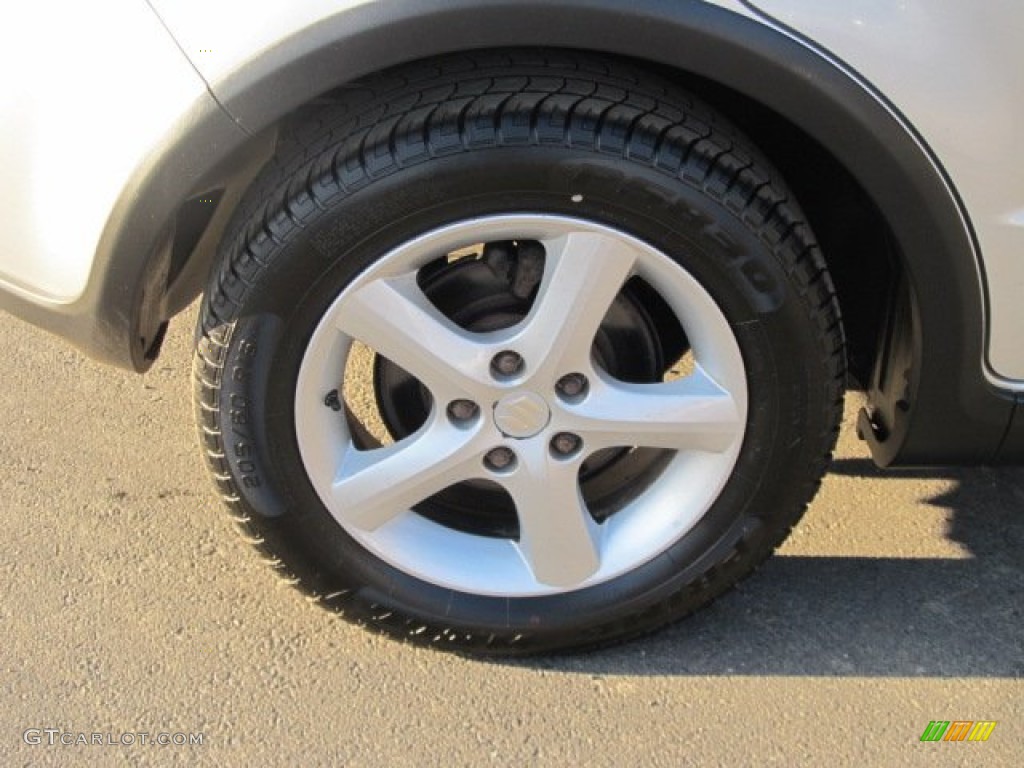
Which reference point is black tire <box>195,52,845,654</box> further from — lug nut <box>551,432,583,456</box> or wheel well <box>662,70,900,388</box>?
lug nut <box>551,432,583,456</box>

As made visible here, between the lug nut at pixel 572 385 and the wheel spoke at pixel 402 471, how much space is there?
17cm

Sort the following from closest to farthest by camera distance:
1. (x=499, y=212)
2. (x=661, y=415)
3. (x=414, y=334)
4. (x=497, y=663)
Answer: (x=499, y=212)
(x=414, y=334)
(x=661, y=415)
(x=497, y=663)

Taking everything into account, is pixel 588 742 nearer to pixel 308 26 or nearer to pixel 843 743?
pixel 843 743

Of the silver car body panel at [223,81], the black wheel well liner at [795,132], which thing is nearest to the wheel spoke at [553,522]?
the black wheel well liner at [795,132]

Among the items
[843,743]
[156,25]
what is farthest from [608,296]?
[843,743]

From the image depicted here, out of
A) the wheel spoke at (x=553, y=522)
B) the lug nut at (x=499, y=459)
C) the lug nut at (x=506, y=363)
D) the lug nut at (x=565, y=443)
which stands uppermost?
the lug nut at (x=506, y=363)

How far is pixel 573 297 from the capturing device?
1.81m

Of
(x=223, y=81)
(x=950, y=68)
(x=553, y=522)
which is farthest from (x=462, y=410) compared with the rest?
(x=950, y=68)

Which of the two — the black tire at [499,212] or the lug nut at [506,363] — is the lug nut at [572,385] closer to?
the lug nut at [506,363]

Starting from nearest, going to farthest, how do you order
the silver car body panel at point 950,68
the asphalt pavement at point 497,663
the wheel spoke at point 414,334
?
the silver car body panel at point 950,68 → the wheel spoke at point 414,334 → the asphalt pavement at point 497,663

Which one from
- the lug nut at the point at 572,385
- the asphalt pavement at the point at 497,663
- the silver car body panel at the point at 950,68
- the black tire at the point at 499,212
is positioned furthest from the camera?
the asphalt pavement at the point at 497,663

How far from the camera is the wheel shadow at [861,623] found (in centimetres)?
216

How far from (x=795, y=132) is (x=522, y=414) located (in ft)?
2.11

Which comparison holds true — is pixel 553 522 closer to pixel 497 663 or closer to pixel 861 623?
pixel 497 663
